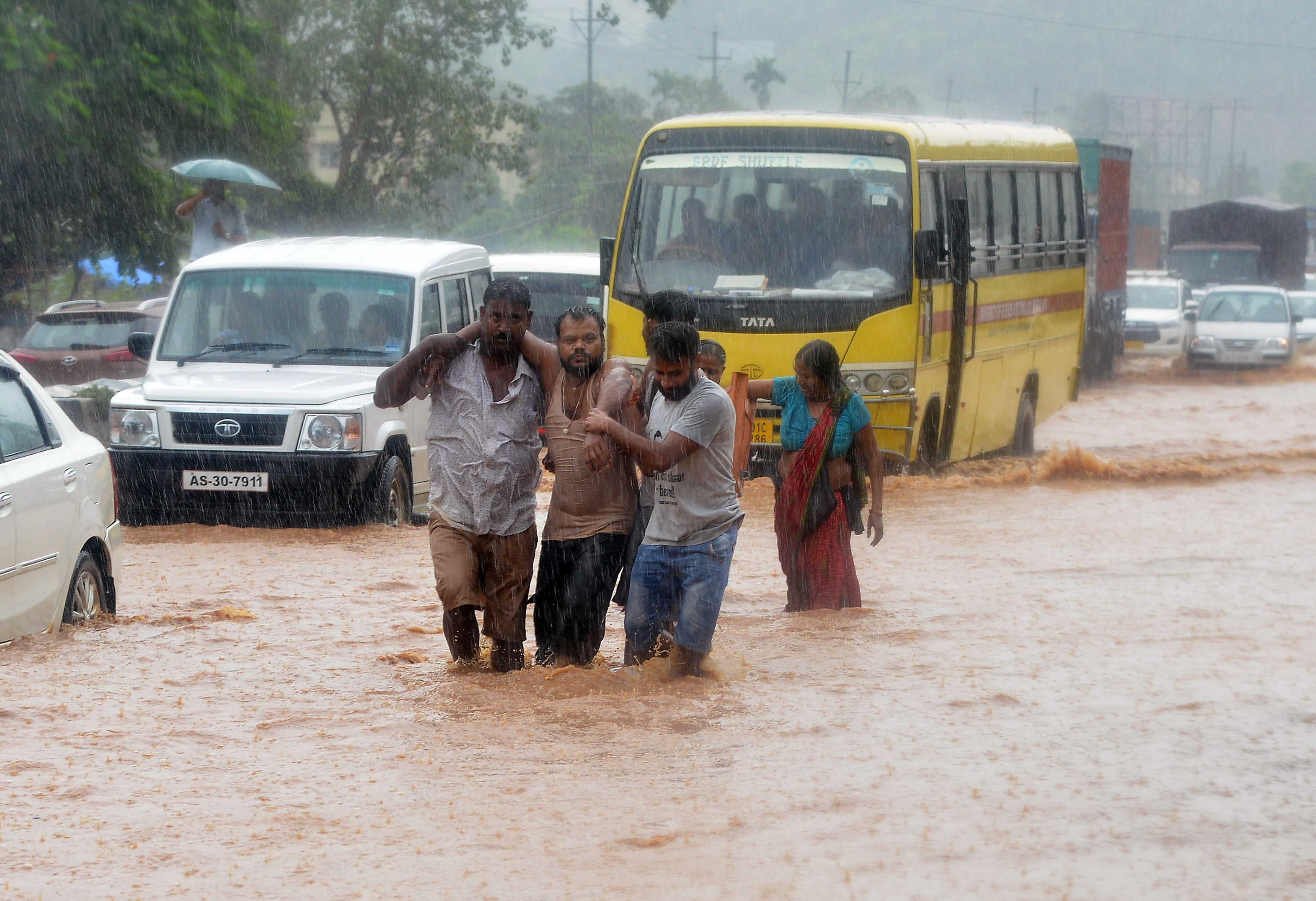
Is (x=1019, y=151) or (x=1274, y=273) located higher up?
(x=1019, y=151)

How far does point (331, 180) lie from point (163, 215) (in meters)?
74.8

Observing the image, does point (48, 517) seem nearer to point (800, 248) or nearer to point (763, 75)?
A: point (800, 248)

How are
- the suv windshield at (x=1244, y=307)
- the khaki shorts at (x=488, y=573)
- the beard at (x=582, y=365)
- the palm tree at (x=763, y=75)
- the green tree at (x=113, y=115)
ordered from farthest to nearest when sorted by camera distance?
the palm tree at (x=763, y=75)
the suv windshield at (x=1244, y=307)
the green tree at (x=113, y=115)
the khaki shorts at (x=488, y=573)
the beard at (x=582, y=365)

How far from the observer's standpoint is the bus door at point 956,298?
13.0m

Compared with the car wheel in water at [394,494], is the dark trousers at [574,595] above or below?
above

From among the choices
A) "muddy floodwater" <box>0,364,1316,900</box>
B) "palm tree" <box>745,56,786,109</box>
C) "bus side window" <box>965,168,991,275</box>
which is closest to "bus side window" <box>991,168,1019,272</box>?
"bus side window" <box>965,168,991,275</box>

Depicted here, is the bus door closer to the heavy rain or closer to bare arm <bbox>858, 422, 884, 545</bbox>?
the heavy rain

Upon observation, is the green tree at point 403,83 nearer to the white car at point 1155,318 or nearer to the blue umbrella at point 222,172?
the white car at point 1155,318

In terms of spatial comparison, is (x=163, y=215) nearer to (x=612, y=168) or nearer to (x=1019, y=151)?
(x=1019, y=151)

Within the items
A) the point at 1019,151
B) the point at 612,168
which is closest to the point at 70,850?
the point at 1019,151

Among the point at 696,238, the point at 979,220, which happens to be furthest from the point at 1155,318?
the point at 696,238

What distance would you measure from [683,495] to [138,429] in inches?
219

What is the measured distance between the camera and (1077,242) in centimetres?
1792

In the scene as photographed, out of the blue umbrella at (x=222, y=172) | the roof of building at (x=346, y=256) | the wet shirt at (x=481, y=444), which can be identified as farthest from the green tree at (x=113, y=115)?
the wet shirt at (x=481, y=444)
